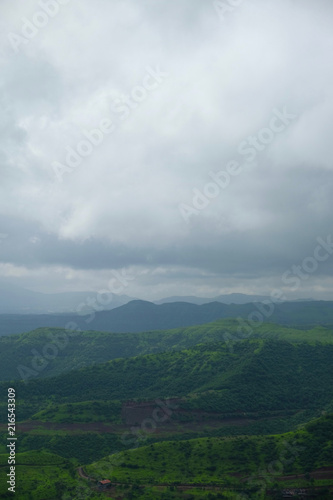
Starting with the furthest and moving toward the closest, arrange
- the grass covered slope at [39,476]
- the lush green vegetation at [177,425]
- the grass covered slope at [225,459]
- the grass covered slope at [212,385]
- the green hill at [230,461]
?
the grass covered slope at [212,385], the lush green vegetation at [177,425], the grass covered slope at [225,459], the green hill at [230,461], the grass covered slope at [39,476]

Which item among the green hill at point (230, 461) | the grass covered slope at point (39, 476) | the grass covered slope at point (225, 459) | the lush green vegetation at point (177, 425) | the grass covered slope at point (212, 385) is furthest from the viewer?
the grass covered slope at point (212, 385)

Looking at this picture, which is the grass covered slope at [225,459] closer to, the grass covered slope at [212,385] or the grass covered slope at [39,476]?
the grass covered slope at [39,476]

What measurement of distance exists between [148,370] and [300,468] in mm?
119899

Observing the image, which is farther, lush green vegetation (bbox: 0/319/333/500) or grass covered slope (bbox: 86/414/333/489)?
lush green vegetation (bbox: 0/319/333/500)

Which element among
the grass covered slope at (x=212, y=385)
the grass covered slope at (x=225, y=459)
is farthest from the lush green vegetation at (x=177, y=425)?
the grass covered slope at (x=212, y=385)

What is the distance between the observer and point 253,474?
87.4 m

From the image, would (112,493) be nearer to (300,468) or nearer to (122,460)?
(122,460)

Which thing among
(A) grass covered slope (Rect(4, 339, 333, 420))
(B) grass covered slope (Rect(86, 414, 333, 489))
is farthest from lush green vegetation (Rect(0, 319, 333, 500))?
(A) grass covered slope (Rect(4, 339, 333, 420))

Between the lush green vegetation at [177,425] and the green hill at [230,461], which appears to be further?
the lush green vegetation at [177,425]

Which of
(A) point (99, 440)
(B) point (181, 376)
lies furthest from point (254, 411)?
(A) point (99, 440)

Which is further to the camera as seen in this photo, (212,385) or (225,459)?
(212,385)

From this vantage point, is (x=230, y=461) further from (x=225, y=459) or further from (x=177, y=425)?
(x=177, y=425)

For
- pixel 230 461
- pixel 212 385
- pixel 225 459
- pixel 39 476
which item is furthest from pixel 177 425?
pixel 39 476

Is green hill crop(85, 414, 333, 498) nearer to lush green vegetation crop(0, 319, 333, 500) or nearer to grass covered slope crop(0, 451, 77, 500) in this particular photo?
lush green vegetation crop(0, 319, 333, 500)
